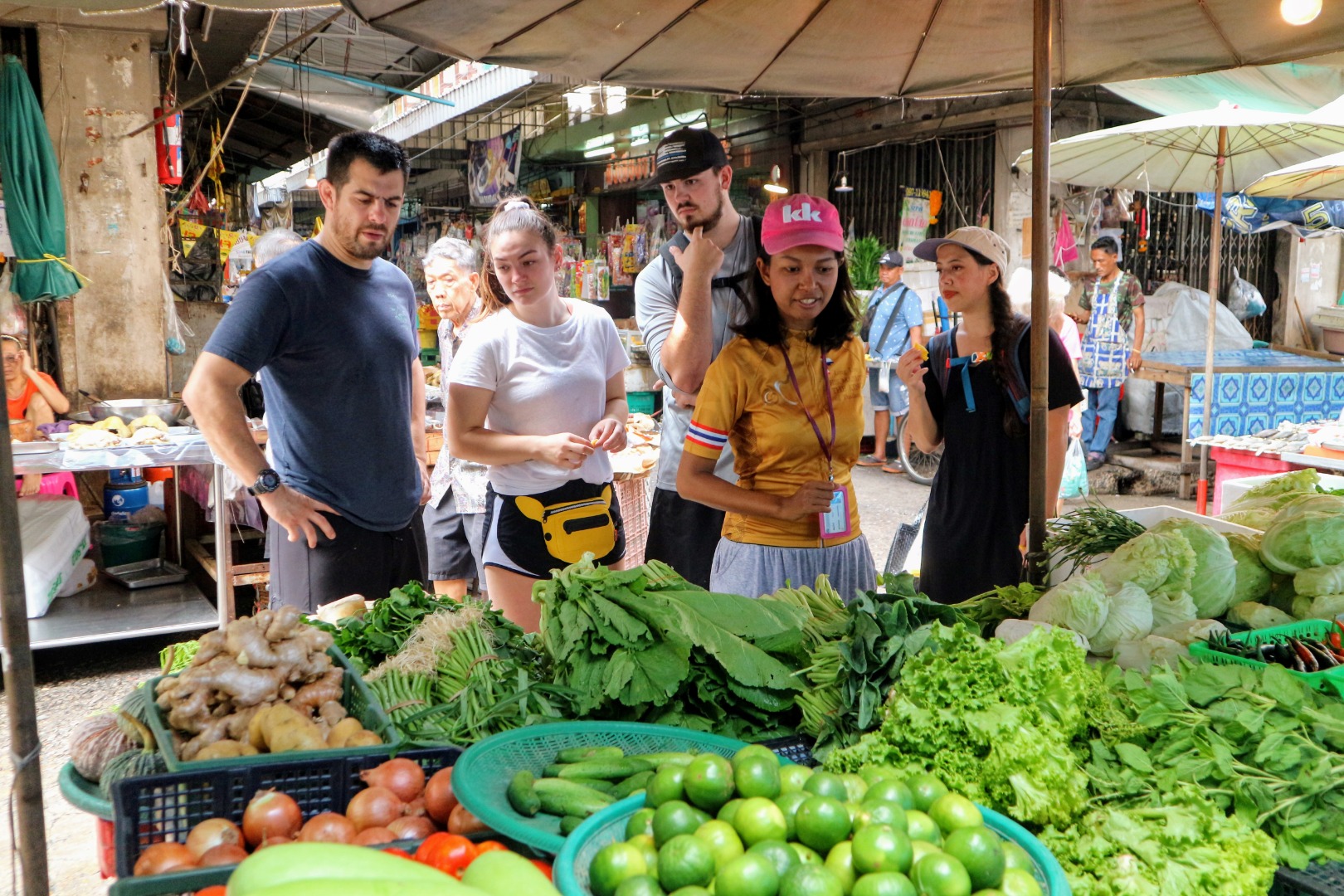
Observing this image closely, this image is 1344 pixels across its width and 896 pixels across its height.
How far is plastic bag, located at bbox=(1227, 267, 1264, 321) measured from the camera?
11805 millimetres

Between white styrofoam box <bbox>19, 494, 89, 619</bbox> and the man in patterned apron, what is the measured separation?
29.9 feet

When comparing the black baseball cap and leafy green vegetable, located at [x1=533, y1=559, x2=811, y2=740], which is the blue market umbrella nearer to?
the black baseball cap

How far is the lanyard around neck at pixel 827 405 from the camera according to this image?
327cm

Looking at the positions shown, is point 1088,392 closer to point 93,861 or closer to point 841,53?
point 841,53

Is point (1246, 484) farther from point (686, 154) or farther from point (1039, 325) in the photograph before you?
point (686, 154)

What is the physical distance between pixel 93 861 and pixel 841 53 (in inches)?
163

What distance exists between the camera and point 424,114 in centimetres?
1093

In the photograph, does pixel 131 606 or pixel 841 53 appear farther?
pixel 131 606

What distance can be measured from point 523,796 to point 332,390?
217 centimetres

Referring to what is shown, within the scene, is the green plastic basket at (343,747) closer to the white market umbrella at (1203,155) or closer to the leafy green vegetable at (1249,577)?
the leafy green vegetable at (1249,577)

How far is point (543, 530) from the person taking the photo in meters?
3.71

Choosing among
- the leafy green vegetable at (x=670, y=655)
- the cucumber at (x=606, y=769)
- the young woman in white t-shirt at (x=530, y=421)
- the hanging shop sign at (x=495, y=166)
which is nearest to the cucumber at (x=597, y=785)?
the cucumber at (x=606, y=769)

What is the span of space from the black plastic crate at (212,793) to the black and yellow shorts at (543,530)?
1645mm

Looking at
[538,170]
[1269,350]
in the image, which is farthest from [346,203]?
[538,170]
